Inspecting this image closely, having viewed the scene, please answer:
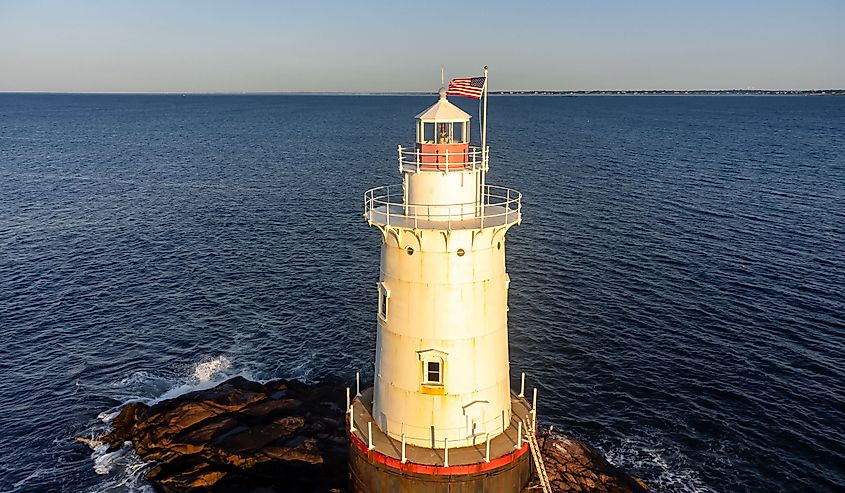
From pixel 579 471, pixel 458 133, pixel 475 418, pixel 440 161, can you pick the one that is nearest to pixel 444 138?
pixel 458 133

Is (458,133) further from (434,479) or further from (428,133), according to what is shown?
(434,479)

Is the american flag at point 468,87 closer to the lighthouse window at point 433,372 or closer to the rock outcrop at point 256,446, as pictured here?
the lighthouse window at point 433,372

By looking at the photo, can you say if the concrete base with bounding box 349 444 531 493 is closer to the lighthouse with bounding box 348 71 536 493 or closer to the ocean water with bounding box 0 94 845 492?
the lighthouse with bounding box 348 71 536 493

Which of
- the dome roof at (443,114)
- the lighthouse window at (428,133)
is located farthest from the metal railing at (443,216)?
the dome roof at (443,114)

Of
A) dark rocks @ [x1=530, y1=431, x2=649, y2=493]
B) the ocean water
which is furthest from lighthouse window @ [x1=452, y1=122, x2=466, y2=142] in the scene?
the ocean water

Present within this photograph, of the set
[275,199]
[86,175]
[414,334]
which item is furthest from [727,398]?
[86,175]
